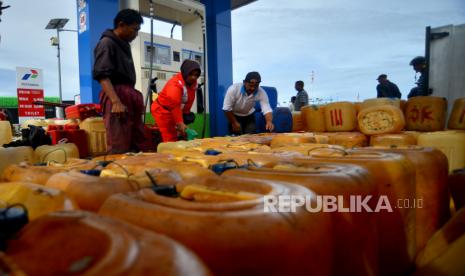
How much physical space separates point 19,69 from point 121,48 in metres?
5.66

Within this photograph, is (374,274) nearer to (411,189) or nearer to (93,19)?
(411,189)

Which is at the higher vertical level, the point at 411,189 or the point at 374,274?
the point at 411,189

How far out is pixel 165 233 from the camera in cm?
55

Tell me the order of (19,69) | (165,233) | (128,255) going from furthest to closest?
(19,69) → (165,233) → (128,255)

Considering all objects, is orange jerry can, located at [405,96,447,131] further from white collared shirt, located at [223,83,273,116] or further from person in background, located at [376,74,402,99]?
person in background, located at [376,74,402,99]

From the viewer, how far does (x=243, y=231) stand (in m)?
0.53

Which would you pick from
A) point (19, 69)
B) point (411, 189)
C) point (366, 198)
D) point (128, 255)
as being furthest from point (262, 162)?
point (19, 69)

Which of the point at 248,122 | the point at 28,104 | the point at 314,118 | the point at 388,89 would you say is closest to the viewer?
the point at 314,118

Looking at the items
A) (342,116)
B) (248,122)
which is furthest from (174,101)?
(342,116)

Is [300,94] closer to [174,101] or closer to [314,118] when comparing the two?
[314,118]

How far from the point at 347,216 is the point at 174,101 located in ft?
8.56

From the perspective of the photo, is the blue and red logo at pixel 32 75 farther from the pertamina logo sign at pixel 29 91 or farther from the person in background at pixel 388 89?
the person in background at pixel 388 89

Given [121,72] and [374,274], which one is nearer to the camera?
[374,274]

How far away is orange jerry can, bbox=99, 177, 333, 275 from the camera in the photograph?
0.53 meters
